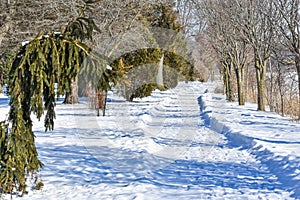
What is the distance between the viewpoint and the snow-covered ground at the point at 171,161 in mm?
5016

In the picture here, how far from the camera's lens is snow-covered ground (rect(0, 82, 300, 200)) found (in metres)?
5.02

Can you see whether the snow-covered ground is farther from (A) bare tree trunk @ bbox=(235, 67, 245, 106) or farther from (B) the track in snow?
(A) bare tree trunk @ bbox=(235, 67, 245, 106)

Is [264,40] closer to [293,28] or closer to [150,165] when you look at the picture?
[293,28]

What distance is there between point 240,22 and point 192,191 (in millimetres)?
12172

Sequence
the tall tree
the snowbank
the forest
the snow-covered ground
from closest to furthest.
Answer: the forest
the snow-covered ground
the snowbank
the tall tree

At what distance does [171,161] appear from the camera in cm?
684

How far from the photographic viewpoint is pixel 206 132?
10602 millimetres

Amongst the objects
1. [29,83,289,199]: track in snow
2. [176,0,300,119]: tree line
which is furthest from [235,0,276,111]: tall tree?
[29,83,289,199]: track in snow

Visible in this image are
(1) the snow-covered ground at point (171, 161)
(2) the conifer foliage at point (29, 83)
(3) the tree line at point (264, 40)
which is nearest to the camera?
(2) the conifer foliage at point (29, 83)

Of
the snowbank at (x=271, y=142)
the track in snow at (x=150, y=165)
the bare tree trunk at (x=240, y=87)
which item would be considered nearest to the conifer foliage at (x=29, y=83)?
the track in snow at (x=150, y=165)

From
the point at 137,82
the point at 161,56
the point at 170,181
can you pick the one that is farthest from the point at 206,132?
the point at 161,56

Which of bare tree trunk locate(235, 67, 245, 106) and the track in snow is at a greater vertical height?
bare tree trunk locate(235, 67, 245, 106)

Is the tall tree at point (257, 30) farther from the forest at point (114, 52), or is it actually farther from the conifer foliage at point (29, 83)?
the conifer foliage at point (29, 83)

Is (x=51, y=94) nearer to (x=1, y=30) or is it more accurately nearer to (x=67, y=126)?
(x=67, y=126)
